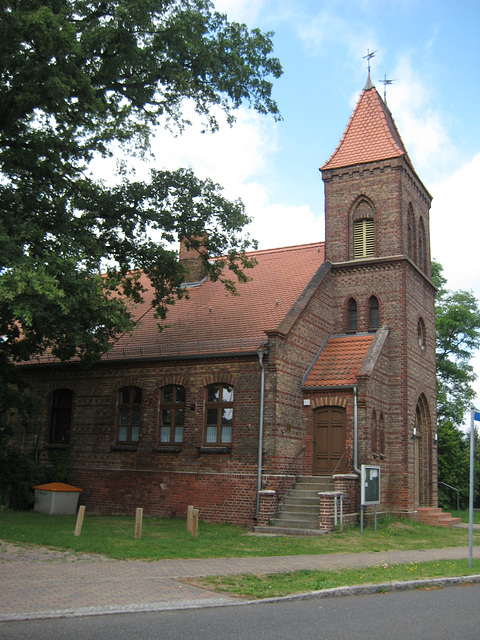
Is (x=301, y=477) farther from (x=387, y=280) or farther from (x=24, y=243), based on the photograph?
(x=24, y=243)

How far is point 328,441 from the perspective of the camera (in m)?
19.2

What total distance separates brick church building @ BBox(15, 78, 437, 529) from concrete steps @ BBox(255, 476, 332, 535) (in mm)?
130

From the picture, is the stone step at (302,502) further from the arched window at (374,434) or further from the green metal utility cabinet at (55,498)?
the green metal utility cabinet at (55,498)

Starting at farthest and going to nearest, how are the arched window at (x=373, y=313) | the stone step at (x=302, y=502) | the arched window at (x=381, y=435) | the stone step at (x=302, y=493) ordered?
the arched window at (x=373, y=313) → the arched window at (x=381, y=435) → the stone step at (x=302, y=493) → the stone step at (x=302, y=502)

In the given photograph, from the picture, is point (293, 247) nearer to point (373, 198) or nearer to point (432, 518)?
point (373, 198)

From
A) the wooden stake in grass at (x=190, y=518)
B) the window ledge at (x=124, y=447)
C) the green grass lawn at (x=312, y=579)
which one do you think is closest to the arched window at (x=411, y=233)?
the window ledge at (x=124, y=447)

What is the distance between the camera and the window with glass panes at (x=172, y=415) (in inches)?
787

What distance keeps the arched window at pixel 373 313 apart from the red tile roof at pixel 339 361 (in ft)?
1.66

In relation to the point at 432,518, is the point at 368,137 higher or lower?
higher

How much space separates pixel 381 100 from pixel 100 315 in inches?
636

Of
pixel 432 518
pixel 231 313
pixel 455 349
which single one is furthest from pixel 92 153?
pixel 455 349

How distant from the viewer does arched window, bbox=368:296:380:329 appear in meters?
21.8

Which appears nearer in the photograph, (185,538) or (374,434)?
(185,538)

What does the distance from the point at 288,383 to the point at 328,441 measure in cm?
214
